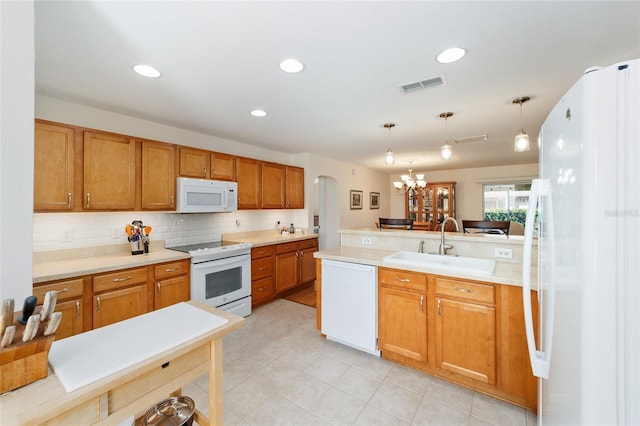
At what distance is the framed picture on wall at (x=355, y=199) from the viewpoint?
626 cm

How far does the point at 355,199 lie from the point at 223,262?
3.96m

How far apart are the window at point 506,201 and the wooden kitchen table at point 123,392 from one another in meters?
7.54

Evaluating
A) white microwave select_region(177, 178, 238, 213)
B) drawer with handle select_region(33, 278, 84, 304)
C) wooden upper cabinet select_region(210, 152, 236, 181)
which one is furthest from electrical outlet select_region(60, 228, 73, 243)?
wooden upper cabinet select_region(210, 152, 236, 181)

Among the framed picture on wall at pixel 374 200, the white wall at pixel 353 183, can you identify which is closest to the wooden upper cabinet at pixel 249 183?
the white wall at pixel 353 183

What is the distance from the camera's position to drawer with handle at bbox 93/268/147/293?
2.29m

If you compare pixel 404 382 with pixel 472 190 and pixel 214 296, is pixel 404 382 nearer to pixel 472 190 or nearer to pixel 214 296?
pixel 214 296

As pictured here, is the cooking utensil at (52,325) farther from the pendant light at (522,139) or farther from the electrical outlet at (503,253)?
the pendant light at (522,139)

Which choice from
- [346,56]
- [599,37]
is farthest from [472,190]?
[346,56]

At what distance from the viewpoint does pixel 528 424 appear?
1.66 metres

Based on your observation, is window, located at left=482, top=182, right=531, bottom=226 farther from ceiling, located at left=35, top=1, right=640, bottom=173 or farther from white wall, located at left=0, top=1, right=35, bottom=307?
white wall, located at left=0, top=1, right=35, bottom=307

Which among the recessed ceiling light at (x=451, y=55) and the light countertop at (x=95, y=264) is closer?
the recessed ceiling light at (x=451, y=55)

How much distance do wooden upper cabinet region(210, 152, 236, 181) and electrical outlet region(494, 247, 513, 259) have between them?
10.4 feet

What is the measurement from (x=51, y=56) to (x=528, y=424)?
3.98 meters

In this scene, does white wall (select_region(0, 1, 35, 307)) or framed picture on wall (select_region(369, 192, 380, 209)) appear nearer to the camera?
white wall (select_region(0, 1, 35, 307))
